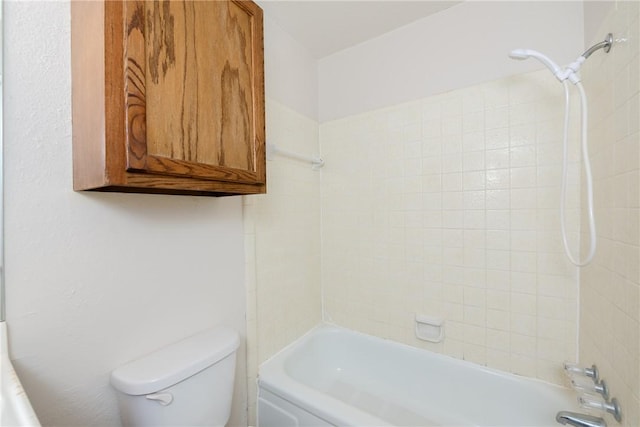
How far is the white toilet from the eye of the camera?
0.83 metres

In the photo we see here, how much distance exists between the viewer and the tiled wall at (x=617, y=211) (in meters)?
0.76

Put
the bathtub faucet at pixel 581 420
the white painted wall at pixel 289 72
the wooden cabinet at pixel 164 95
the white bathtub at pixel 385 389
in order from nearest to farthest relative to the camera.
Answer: the wooden cabinet at pixel 164 95 < the bathtub faucet at pixel 581 420 < the white bathtub at pixel 385 389 < the white painted wall at pixel 289 72

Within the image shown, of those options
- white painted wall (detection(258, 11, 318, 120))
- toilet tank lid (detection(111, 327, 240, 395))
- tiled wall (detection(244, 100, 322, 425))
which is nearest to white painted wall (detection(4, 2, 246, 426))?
toilet tank lid (detection(111, 327, 240, 395))

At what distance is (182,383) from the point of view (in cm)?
90

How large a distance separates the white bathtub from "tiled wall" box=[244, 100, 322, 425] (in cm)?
13

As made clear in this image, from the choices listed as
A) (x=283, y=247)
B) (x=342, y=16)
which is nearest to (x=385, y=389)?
(x=283, y=247)

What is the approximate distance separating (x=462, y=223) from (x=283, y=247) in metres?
0.98

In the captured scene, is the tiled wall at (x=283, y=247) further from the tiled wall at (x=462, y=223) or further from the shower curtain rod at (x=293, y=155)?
the tiled wall at (x=462, y=223)

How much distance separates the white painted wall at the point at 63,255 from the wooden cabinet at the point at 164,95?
6cm

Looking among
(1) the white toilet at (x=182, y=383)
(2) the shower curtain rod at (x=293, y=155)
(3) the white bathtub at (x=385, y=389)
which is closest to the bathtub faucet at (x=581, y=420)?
(3) the white bathtub at (x=385, y=389)

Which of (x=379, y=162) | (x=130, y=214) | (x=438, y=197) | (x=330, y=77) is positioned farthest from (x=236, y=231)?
Answer: (x=330, y=77)

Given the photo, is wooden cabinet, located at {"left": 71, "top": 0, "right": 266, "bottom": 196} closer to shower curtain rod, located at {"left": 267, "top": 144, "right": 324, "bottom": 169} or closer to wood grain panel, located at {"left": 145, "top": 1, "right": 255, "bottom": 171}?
wood grain panel, located at {"left": 145, "top": 1, "right": 255, "bottom": 171}

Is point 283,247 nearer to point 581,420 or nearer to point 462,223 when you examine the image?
point 462,223

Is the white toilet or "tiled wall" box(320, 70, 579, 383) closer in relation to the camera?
the white toilet
